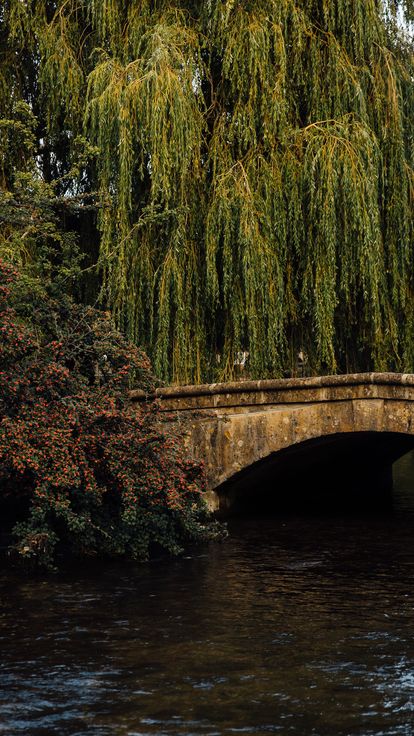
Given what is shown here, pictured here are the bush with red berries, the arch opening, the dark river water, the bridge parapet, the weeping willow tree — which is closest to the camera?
the dark river water

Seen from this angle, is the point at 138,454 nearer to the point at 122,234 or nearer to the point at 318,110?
the point at 122,234

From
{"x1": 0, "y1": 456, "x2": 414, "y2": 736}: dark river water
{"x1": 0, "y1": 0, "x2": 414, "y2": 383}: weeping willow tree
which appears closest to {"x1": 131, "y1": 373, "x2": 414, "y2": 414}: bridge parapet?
{"x1": 0, "y1": 0, "x2": 414, "y2": 383}: weeping willow tree

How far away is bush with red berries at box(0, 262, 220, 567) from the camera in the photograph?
11.7m

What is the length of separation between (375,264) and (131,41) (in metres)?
5.32

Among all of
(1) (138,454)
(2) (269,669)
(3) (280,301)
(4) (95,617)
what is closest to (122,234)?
(3) (280,301)

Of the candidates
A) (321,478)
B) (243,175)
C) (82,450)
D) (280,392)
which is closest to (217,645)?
(82,450)

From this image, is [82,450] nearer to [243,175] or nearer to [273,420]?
[273,420]

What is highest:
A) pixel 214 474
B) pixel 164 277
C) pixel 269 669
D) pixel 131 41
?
pixel 131 41

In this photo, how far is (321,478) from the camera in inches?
749

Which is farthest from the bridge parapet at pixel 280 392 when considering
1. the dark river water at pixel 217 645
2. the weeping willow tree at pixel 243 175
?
the dark river water at pixel 217 645

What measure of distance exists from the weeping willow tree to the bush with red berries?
2.45m

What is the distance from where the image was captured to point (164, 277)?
52.4ft

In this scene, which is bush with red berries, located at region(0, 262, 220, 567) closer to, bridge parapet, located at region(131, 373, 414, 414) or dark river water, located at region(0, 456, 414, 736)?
dark river water, located at region(0, 456, 414, 736)

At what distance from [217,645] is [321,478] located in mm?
10583
